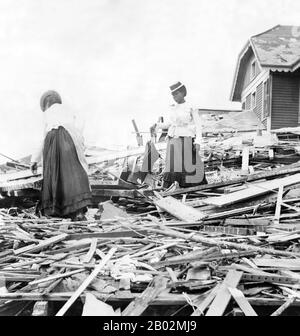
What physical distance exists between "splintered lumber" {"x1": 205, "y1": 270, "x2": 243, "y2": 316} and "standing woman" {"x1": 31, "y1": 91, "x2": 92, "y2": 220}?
10.0 feet

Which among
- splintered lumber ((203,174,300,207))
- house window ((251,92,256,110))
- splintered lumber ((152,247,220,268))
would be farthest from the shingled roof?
splintered lumber ((152,247,220,268))

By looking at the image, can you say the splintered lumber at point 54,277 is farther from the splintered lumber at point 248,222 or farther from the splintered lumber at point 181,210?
the splintered lumber at point 248,222

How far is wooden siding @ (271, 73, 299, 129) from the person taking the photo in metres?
19.5

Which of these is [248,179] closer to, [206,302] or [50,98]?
[50,98]

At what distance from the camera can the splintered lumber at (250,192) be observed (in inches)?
203

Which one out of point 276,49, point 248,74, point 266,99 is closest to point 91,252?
point 266,99

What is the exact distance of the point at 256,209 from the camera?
5.11 meters

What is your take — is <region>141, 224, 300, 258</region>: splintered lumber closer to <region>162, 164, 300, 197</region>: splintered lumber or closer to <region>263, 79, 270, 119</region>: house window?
<region>162, 164, 300, 197</region>: splintered lumber

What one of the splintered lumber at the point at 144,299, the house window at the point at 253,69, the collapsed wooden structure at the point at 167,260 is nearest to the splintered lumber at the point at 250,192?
the collapsed wooden structure at the point at 167,260

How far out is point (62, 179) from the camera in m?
5.67

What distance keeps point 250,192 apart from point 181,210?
0.93m

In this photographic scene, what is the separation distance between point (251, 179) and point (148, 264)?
3.38 meters

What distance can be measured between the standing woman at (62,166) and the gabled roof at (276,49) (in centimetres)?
1408
